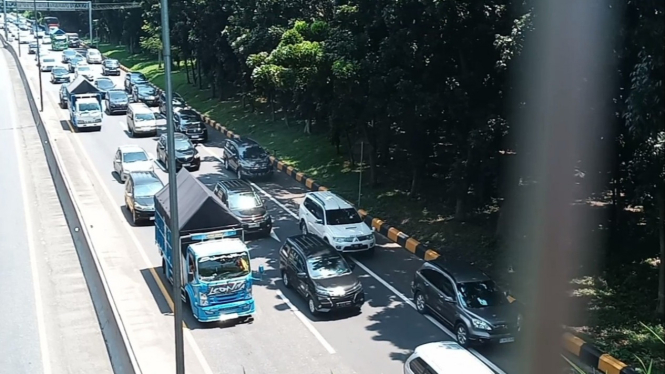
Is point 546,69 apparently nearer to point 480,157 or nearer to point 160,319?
point 160,319

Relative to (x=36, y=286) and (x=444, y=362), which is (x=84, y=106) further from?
(x=444, y=362)

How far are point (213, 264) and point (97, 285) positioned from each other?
397cm

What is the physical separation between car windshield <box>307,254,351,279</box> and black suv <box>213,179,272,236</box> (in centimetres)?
497

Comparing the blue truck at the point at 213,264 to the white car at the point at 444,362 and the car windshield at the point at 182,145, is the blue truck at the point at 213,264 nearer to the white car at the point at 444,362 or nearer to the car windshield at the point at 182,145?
the white car at the point at 444,362

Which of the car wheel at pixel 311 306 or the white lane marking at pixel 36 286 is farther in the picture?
the car wheel at pixel 311 306

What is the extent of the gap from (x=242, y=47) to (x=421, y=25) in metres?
14.5

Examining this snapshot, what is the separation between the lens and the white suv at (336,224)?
65.3 feet

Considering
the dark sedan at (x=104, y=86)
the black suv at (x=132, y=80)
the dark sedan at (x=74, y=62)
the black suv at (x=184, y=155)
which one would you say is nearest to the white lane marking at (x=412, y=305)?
the black suv at (x=184, y=155)

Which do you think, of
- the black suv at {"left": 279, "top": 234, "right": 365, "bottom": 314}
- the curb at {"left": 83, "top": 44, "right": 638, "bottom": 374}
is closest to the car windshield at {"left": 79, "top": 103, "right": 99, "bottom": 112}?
the curb at {"left": 83, "top": 44, "right": 638, "bottom": 374}

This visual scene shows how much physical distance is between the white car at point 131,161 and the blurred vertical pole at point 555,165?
24.9 m

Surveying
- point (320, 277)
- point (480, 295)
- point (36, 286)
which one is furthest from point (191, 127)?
point (480, 295)

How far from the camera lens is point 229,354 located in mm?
14562

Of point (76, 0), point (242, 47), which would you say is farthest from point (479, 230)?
point (76, 0)

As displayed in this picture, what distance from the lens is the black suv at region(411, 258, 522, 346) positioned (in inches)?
577
